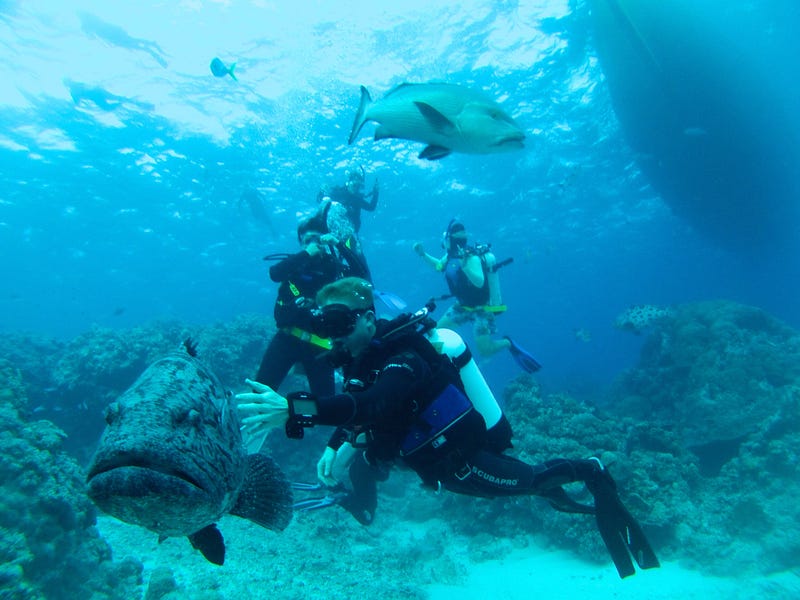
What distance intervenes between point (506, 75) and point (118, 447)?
19028 millimetres

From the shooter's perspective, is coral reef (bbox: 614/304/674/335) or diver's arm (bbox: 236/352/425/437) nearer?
diver's arm (bbox: 236/352/425/437)

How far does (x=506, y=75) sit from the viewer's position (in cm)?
1694

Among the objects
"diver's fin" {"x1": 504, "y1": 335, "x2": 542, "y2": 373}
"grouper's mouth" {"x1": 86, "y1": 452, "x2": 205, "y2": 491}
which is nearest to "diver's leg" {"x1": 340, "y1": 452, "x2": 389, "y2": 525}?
"diver's fin" {"x1": 504, "y1": 335, "x2": 542, "y2": 373}

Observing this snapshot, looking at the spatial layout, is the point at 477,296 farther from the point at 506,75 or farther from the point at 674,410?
the point at 506,75

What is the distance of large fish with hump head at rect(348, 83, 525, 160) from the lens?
273cm

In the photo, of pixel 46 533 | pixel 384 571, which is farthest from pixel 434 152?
pixel 384 571

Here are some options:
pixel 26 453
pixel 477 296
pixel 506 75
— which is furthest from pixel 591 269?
pixel 26 453

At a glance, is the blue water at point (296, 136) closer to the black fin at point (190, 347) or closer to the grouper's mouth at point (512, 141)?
the grouper's mouth at point (512, 141)

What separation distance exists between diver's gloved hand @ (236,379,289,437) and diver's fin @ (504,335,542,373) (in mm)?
6826

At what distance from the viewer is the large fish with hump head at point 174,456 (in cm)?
155

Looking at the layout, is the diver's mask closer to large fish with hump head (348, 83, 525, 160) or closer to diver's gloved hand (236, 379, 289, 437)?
diver's gloved hand (236, 379, 289, 437)

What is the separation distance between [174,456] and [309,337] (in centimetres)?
395

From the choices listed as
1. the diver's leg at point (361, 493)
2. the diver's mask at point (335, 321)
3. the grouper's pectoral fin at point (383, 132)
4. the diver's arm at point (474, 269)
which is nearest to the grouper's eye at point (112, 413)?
the diver's mask at point (335, 321)

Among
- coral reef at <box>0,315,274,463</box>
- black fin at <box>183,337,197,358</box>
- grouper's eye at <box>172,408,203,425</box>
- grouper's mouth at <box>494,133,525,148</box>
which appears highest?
grouper's mouth at <box>494,133,525,148</box>
